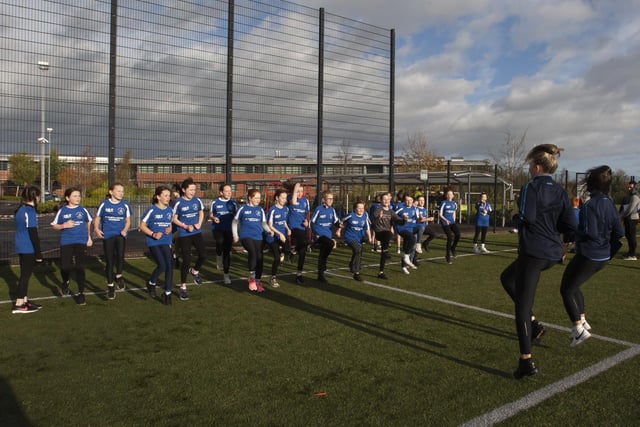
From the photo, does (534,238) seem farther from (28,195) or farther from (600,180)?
(28,195)

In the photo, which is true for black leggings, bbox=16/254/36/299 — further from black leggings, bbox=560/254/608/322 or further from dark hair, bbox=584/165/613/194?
dark hair, bbox=584/165/613/194

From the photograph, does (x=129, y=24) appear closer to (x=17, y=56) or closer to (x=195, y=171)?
(x=17, y=56)

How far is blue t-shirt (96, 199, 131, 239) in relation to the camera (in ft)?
25.3

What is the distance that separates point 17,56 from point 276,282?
7245 millimetres

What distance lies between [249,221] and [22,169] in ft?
22.4

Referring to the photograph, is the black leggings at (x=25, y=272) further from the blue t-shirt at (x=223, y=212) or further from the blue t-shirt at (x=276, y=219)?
the blue t-shirt at (x=276, y=219)

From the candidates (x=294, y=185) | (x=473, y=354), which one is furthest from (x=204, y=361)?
(x=294, y=185)

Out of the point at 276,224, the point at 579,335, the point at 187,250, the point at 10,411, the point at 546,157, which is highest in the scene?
the point at 546,157

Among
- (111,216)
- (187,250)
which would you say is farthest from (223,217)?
(111,216)

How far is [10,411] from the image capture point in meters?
3.52

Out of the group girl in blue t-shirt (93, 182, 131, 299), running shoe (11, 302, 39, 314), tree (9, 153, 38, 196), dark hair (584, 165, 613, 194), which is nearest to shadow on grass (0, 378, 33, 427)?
running shoe (11, 302, 39, 314)

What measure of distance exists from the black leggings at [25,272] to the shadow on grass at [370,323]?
332 centimetres

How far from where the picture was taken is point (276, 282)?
8.57 m

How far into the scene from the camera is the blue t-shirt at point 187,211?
8.14m
